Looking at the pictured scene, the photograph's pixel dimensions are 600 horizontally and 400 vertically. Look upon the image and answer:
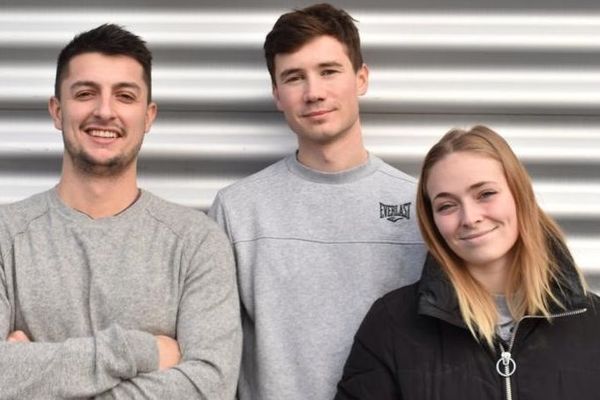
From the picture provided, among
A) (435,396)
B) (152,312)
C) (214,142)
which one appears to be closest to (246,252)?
(152,312)

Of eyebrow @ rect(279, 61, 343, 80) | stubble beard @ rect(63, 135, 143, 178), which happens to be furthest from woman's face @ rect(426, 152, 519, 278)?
stubble beard @ rect(63, 135, 143, 178)

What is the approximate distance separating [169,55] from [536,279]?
1.45 metres

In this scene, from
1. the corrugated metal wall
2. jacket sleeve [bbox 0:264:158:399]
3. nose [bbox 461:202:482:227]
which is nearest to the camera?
jacket sleeve [bbox 0:264:158:399]

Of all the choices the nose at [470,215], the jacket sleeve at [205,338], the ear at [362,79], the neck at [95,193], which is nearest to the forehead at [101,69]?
the neck at [95,193]

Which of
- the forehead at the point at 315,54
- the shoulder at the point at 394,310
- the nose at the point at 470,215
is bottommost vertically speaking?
the shoulder at the point at 394,310

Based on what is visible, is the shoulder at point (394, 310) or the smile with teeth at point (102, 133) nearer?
the shoulder at point (394, 310)

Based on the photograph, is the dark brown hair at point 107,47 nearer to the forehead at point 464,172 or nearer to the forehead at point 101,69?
the forehead at point 101,69

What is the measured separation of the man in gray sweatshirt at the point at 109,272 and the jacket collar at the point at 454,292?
20.5 inches

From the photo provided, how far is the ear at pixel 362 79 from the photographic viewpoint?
238 centimetres

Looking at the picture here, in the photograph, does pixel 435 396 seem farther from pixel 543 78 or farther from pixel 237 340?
pixel 543 78

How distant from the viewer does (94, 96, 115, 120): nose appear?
209 centimetres

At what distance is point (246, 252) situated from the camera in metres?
2.21

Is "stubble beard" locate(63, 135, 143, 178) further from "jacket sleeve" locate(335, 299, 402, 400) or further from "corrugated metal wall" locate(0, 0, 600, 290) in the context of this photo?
"jacket sleeve" locate(335, 299, 402, 400)

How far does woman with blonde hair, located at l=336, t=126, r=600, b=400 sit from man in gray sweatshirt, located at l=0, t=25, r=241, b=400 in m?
0.43
